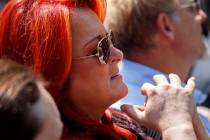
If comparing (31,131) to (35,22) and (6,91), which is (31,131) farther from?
(35,22)

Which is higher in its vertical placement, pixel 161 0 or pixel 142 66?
pixel 161 0

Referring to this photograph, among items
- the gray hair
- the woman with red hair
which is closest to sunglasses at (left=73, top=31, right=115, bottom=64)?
the woman with red hair

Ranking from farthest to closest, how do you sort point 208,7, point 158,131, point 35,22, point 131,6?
1. point 208,7
2. point 131,6
3. point 158,131
4. point 35,22

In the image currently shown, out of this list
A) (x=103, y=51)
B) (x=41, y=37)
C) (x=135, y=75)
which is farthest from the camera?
(x=135, y=75)

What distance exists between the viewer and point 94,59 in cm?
203

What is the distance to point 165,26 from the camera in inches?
124

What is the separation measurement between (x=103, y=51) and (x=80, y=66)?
96 millimetres

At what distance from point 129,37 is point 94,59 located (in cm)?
99

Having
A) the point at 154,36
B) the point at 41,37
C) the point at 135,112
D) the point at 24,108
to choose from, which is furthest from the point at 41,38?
the point at 154,36

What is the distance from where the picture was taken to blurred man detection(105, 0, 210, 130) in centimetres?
298

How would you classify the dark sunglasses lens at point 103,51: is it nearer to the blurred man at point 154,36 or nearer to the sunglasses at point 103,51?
the sunglasses at point 103,51

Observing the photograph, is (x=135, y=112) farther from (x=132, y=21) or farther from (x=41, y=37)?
(x=132, y=21)

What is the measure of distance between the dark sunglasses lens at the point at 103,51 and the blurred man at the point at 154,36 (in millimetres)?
732

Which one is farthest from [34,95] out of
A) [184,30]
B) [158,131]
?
[184,30]
